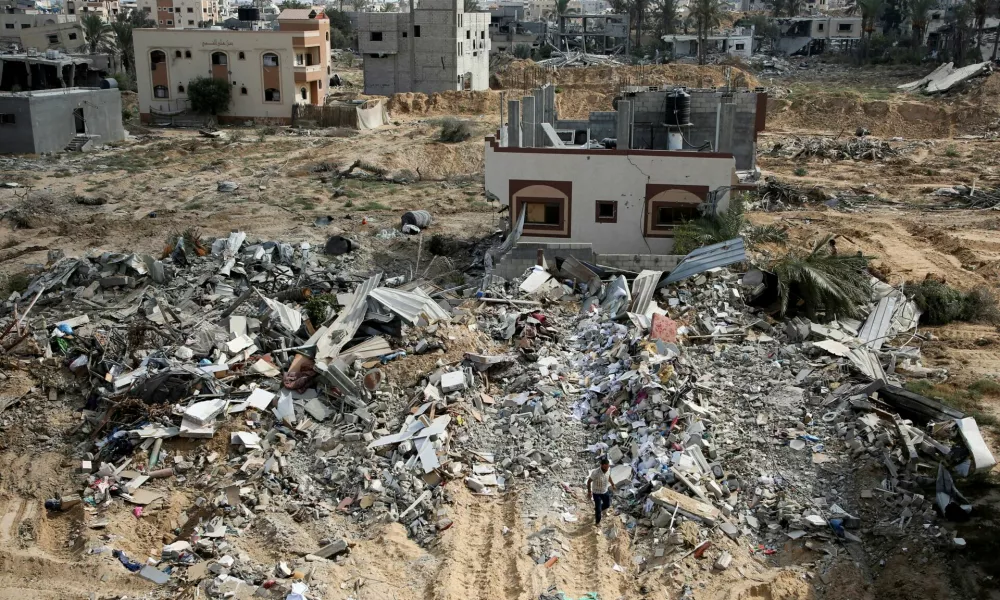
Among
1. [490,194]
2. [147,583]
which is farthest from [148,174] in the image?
[147,583]

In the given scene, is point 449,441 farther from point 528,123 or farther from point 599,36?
point 599,36

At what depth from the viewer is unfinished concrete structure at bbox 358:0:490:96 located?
58156 millimetres

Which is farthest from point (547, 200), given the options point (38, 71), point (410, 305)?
point (38, 71)

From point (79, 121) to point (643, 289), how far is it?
110 ft

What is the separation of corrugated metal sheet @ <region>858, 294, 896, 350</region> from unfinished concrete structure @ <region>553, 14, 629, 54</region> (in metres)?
71.6

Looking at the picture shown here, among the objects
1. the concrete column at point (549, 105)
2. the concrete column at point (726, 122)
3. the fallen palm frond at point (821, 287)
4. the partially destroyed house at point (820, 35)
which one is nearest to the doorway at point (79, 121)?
the concrete column at point (549, 105)

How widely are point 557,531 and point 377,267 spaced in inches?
551

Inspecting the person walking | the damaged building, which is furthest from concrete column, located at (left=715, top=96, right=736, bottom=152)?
the person walking

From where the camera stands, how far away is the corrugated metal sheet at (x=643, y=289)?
20.1 metres

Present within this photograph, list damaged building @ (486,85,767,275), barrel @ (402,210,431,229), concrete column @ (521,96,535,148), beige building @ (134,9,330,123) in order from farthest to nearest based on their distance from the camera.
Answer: beige building @ (134,9,330,123), barrel @ (402,210,431,229), concrete column @ (521,96,535,148), damaged building @ (486,85,767,275)

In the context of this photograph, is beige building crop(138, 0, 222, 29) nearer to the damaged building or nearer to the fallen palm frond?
the damaged building

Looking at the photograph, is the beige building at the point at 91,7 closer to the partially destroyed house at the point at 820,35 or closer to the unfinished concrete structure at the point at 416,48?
the unfinished concrete structure at the point at 416,48

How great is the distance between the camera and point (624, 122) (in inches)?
1045

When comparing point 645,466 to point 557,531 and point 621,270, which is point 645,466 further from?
point 621,270
